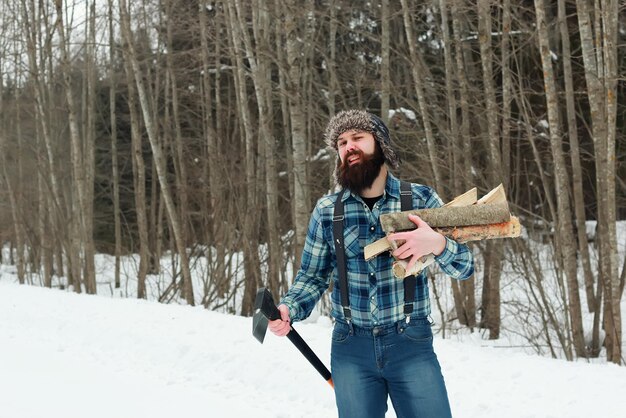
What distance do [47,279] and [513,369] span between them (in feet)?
58.4

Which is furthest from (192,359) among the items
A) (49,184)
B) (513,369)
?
(49,184)

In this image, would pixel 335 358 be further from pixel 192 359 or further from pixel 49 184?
pixel 49 184

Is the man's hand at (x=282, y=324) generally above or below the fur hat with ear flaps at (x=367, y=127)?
below

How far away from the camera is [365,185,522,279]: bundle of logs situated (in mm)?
2572

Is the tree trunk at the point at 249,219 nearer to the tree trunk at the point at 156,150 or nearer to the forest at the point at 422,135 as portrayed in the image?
the forest at the point at 422,135

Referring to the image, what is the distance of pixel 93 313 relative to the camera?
10.6 metres

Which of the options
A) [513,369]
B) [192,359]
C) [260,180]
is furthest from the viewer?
[260,180]

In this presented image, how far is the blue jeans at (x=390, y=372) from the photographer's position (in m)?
2.71

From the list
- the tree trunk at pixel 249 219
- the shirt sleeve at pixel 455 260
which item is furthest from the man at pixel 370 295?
the tree trunk at pixel 249 219

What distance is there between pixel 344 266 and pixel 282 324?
34 cm

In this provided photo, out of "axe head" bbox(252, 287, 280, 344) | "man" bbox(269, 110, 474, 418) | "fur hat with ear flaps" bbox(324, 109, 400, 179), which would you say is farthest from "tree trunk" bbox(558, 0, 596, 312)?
"axe head" bbox(252, 287, 280, 344)

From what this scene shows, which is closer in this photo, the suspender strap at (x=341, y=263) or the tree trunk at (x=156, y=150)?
the suspender strap at (x=341, y=263)

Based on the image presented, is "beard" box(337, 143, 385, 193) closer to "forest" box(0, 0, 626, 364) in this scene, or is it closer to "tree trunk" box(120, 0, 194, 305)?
"forest" box(0, 0, 626, 364)

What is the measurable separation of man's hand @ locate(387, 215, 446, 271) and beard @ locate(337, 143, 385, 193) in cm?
37
